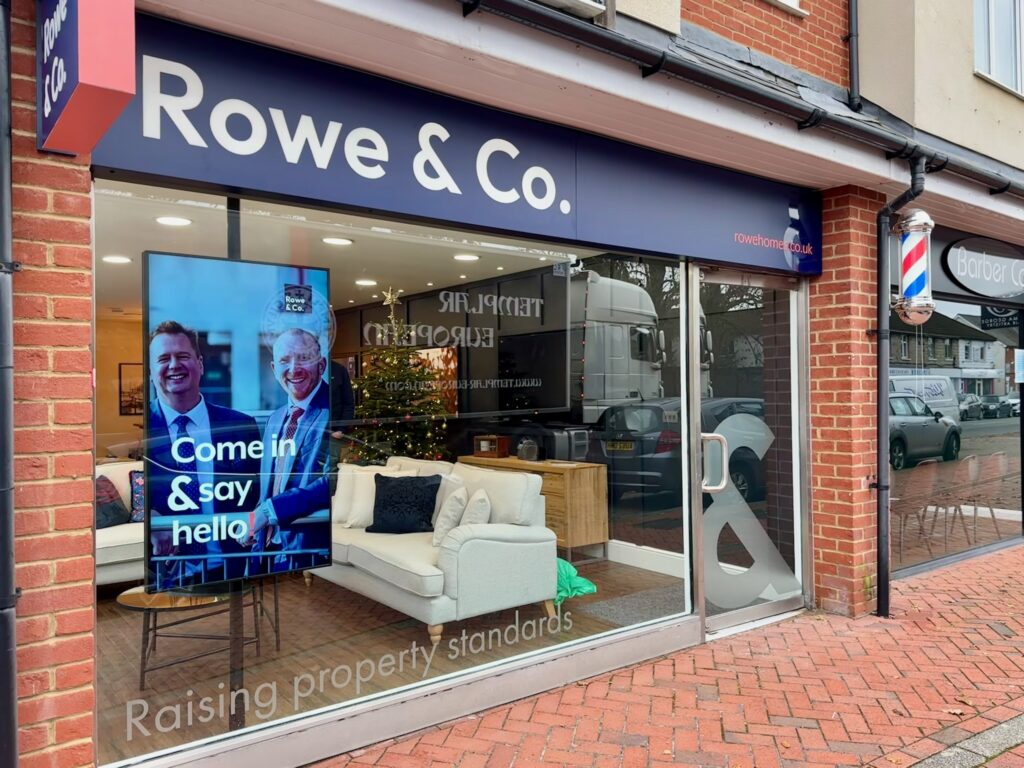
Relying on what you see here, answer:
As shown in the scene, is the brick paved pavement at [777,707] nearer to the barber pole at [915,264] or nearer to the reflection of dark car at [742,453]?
the reflection of dark car at [742,453]

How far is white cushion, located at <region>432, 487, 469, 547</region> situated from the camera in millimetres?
4211

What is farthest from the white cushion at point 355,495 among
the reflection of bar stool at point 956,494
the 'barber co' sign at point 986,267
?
the reflection of bar stool at point 956,494

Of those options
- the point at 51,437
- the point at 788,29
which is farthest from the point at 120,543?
the point at 788,29

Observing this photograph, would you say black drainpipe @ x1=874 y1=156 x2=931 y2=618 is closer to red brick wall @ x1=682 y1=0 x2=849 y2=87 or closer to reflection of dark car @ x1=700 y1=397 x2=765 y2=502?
reflection of dark car @ x1=700 y1=397 x2=765 y2=502

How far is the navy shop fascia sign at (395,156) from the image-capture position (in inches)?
115

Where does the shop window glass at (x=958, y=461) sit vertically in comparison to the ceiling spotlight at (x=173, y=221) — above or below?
below

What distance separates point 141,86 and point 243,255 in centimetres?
76

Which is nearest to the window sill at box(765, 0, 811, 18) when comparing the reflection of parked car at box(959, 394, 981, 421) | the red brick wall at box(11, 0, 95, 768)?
the reflection of parked car at box(959, 394, 981, 421)

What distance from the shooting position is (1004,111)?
652 cm

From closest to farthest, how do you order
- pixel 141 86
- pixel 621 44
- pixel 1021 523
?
1. pixel 141 86
2. pixel 621 44
3. pixel 1021 523

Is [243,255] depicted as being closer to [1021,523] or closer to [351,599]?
[351,599]

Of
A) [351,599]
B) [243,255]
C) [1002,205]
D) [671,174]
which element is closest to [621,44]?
[671,174]

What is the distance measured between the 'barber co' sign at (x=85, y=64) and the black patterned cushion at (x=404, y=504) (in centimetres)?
218

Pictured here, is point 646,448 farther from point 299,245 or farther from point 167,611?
point 167,611
